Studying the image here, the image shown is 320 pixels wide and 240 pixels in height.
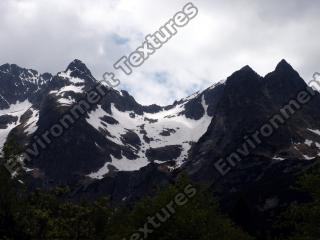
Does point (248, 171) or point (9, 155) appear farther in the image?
point (248, 171)

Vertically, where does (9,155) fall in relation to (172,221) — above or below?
above

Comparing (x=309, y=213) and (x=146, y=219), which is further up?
(x=146, y=219)

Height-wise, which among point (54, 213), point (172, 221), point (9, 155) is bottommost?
point (172, 221)

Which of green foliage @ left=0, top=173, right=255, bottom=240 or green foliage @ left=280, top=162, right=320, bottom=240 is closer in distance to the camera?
green foliage @ left=280, top=162, right=320, bottom=240

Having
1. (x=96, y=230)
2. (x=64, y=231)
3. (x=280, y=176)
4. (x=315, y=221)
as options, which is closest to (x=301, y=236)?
(x=315, y=221)

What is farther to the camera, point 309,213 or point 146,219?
point 146,219

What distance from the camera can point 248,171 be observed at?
199 meters

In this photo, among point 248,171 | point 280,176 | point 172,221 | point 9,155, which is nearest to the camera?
point 172,221

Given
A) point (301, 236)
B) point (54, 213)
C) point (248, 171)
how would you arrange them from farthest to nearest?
1. point (248, 171)
2. point (54, 213)
3. point (301, 236)

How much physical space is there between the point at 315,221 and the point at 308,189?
2.85 metres

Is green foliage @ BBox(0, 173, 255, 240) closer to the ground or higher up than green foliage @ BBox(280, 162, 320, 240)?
higher up

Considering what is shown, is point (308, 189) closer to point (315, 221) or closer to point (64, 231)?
point (315, 221)

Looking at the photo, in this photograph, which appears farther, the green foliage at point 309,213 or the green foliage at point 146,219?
the green foliage at point 146,219

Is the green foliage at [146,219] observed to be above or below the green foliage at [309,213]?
above
